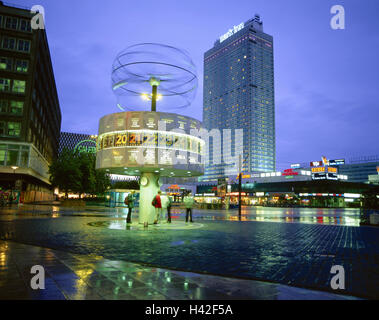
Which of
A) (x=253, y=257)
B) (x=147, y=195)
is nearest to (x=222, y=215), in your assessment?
(x=147, y=195)

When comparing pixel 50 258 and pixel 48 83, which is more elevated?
pixel 48 83

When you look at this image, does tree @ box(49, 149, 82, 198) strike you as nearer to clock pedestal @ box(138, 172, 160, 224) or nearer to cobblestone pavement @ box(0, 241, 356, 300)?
clock pedestal @ box(138, 172, 160, 224)

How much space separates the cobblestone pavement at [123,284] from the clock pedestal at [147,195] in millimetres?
10325

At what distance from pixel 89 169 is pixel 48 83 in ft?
103

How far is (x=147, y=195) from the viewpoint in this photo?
56.8 ft

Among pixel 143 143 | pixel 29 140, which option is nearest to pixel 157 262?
pixel 143 143

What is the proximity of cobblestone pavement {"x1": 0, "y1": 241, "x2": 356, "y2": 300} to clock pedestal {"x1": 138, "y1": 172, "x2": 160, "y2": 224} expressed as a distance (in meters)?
10.3

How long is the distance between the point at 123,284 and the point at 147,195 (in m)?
12.5

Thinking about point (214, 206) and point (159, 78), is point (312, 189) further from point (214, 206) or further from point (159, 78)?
point (159, 78)

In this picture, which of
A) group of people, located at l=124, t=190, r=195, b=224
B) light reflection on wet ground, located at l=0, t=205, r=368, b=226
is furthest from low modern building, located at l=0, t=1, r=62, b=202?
group of people, located at l=124, t=190, r=195, b=224

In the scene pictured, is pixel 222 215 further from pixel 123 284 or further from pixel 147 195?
pixel 123 284

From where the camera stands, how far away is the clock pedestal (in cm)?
1708

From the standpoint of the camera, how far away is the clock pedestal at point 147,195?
17.1 m
